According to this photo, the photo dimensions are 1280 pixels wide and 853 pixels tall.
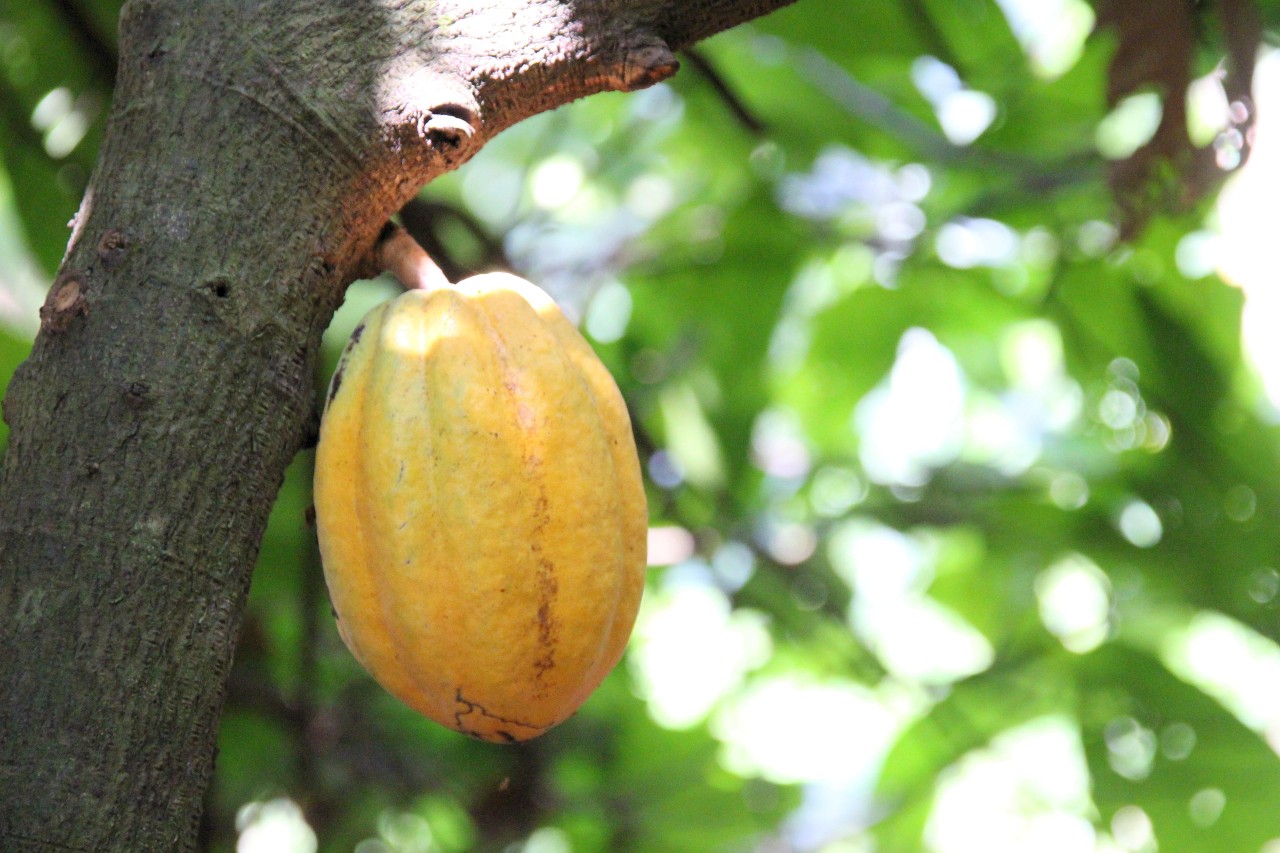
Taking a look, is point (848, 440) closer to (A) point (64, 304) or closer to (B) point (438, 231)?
(B) point (438, 231)

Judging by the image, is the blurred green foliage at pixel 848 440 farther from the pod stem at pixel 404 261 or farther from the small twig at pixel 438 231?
the pod stem at pixel 404 261

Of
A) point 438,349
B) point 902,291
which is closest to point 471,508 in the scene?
point 438,349

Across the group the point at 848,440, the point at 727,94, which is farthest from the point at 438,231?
the point at 848,440

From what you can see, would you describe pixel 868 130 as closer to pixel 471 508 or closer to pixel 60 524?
pixel 471 508

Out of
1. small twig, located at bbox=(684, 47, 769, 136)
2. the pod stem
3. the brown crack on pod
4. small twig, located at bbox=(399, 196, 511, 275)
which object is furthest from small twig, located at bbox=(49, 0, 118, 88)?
the brown crack on pod

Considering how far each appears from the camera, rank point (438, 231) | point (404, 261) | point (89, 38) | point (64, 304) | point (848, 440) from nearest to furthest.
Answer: point (64, 304), point (404, 261), point (89, 38), point (438, 231), point (848, 440)

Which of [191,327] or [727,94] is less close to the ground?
[191,327]

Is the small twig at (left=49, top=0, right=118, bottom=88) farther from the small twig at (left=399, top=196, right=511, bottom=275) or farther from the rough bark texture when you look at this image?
the rough bark texture
